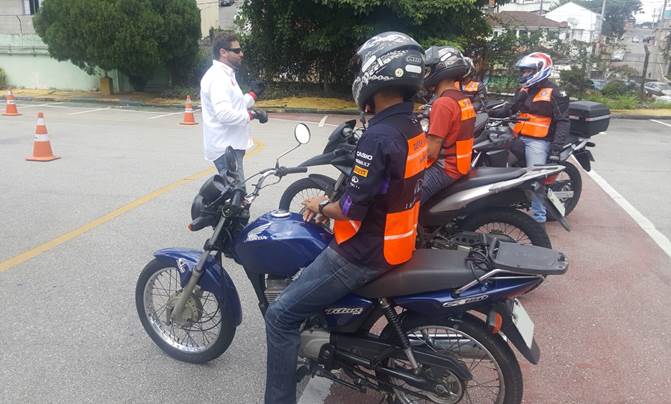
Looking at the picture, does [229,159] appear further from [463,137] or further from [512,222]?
[512,222]

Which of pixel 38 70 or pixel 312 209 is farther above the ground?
pixel 38 70

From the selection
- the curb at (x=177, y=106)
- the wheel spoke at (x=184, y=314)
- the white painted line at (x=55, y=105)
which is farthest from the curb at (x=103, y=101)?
the wheel spoke at (x=184, y=314)

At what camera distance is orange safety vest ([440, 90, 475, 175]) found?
164 inches

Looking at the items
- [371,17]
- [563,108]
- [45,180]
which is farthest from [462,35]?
[45,180]

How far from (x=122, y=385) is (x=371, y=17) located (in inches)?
610

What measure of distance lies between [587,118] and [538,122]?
873mm

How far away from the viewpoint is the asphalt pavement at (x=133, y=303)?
3.19 m

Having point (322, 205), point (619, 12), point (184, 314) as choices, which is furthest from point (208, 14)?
point (619, 12)

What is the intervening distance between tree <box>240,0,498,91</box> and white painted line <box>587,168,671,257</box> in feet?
30.0

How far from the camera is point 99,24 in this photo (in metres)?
17.4

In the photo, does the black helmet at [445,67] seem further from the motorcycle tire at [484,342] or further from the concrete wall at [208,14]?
the concrete wall at [208,14]

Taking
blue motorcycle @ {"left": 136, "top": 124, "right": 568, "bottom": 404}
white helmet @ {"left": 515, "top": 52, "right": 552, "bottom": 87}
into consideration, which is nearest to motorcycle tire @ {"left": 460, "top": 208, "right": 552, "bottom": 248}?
blue motorcycle @ {"left": 136, "top": 124, "right": 568, "bottom": 404}

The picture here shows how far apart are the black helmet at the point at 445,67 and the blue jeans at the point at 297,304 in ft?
7.33

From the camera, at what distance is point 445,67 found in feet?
14.0
